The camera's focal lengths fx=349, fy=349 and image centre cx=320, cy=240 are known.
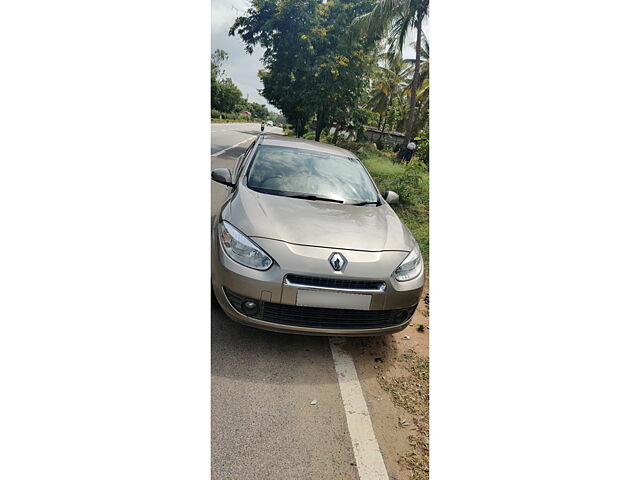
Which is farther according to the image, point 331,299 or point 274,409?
point 331,299

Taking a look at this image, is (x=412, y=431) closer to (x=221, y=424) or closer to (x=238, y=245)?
(x=221, y=424)

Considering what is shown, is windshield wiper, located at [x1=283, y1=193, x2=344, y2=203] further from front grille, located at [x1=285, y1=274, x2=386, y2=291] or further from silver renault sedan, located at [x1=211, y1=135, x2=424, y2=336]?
front grille, located at [x1=285, y1=274, x2=386, y2=291]

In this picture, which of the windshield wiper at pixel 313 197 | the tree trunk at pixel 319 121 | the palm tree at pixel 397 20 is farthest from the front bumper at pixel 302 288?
the tree trunk at pixel 319 121

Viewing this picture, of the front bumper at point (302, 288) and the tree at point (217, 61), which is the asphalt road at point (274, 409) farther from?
the tree at point (217, 61)

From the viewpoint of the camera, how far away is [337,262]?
5.51ft

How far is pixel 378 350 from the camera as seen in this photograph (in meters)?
2.02

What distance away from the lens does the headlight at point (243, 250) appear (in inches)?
66.5

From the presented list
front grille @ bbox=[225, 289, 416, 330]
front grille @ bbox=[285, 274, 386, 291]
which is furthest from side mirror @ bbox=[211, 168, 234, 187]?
front grille @ bbox=[285, 274, 386, 291]

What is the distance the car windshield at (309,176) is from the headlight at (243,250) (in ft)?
1.58

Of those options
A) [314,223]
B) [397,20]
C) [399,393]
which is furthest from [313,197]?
[397,20]

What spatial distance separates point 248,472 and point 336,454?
0.34 meters

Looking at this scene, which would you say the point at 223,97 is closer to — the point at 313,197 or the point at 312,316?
the point at 313,197

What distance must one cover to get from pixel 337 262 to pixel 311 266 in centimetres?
13

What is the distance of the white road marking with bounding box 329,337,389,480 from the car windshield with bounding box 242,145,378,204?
0.94 meters
